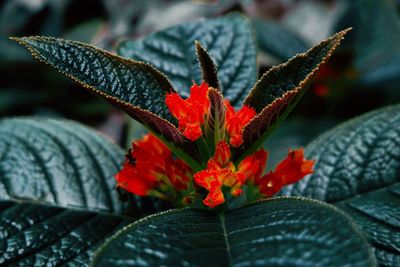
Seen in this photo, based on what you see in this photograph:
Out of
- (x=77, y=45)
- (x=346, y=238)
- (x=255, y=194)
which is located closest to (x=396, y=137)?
(x=255, y=194)

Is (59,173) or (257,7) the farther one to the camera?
(257,7)

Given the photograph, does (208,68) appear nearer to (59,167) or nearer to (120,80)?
(120,80)

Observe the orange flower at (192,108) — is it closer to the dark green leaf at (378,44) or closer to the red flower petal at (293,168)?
the red flower petal at (293,168)

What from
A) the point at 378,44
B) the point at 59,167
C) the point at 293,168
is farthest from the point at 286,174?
the point at 378,44

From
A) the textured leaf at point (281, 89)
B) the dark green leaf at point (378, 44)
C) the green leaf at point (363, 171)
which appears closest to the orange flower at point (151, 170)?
the textured leaf at point (281, 89)

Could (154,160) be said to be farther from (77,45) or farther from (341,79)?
(341,79)

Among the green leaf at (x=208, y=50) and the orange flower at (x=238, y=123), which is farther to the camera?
the green leaf at (x=208, y=50)

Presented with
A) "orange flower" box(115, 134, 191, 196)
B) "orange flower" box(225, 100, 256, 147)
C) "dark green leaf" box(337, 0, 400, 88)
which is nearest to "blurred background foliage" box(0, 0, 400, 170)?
"dark green leaf" box(337, 0, 400, 88)
